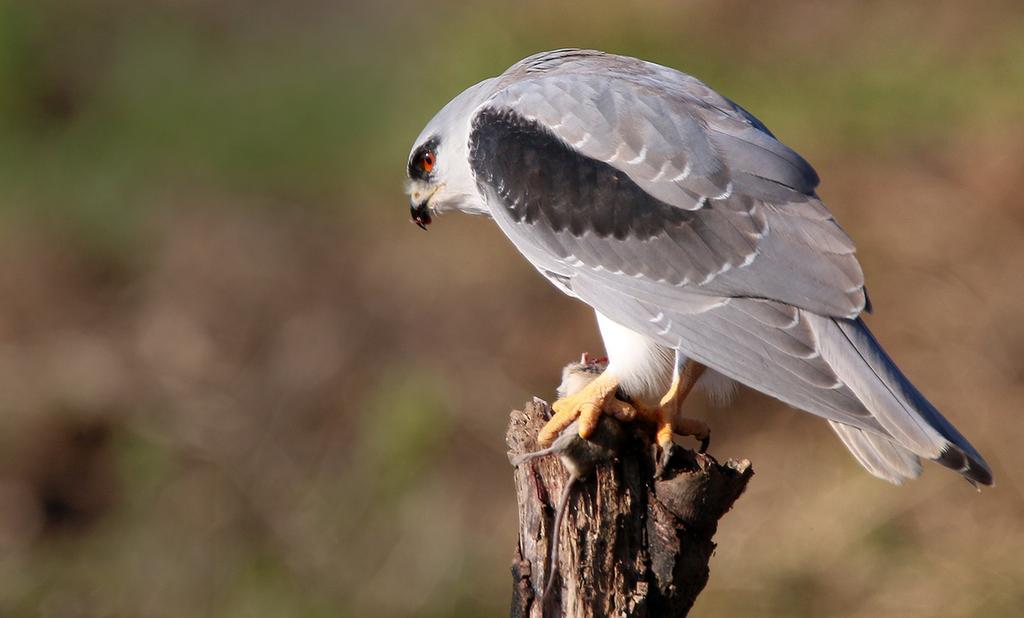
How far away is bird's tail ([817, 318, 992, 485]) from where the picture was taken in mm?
3256

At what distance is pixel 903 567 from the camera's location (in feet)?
22.9

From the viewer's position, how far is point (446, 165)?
14.2ft

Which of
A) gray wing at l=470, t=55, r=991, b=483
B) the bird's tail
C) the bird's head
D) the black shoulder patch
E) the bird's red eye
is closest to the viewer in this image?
the bird's tail

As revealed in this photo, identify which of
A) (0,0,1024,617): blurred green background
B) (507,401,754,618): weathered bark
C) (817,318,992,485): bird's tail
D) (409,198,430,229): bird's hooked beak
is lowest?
(0,0,1024,617): blurred green background

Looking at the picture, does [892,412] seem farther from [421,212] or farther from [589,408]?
[421,212]

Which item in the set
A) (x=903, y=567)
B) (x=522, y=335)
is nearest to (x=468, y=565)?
(x=522, y=335)

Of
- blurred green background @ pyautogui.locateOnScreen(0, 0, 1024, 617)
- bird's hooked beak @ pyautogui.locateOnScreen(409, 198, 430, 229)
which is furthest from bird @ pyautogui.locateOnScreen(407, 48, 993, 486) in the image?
blurred green background @ pyautogui.locateOnScreen(0, 0, 1024, 617)

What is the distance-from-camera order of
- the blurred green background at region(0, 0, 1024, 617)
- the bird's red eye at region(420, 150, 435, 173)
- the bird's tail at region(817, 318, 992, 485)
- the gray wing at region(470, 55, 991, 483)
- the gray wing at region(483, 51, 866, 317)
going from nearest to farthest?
the bird's tail at region(817, 318, 992, 485)
the gray wing at region(470, 55, 991, 483)
the gray wing at region(483, 51, 866, 317)
the bird's red eye at region(420, 150, 435, 173)
the blurred green background at region(0, 0, 1024, 617)

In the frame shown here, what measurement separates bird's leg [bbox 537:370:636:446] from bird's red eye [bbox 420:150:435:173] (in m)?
1.15

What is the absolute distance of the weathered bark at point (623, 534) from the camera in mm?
3338

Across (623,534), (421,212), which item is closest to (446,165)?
(421,212)

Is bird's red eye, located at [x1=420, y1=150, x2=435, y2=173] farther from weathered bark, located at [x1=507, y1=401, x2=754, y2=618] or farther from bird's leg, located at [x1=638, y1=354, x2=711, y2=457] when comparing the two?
weathered bark, located at [x1=507, y1=401, x2=754, y2=618]

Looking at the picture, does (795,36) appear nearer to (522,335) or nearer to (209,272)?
(522,335)

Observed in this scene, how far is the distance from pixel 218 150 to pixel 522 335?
4.45 m
